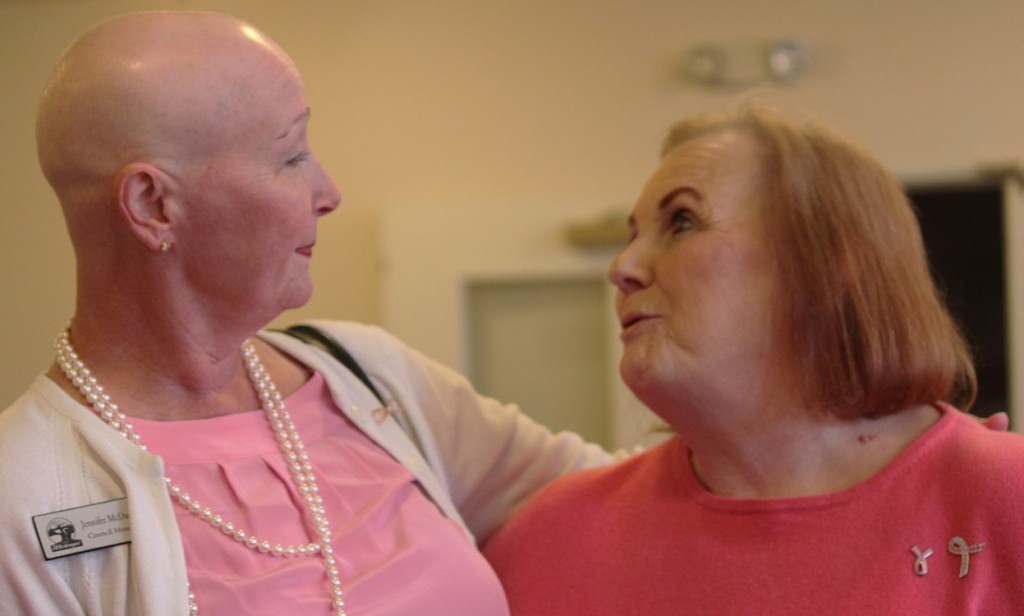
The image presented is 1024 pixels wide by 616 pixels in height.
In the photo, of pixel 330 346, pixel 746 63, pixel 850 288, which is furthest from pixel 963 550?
pixel 746 63

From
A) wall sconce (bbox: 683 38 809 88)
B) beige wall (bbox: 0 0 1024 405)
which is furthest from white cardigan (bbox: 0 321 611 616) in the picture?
wall sconce (bbox: 683 38 809 88)

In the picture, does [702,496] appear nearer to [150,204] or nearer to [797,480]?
[797,480]

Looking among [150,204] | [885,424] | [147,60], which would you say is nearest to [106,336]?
[150,204]

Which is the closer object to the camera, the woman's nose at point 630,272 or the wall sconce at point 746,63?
the woman's nose at point 630,272

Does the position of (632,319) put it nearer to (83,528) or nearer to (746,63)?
(83,528)

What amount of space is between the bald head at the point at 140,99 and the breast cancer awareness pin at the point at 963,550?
962 millimetres

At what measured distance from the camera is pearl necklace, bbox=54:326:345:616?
123 cm

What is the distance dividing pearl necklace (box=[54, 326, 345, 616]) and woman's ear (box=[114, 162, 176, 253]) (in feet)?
0.58

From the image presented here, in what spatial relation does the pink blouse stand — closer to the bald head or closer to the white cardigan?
the white cardigan

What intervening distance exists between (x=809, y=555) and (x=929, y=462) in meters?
0.19

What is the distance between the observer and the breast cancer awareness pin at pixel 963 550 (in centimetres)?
122

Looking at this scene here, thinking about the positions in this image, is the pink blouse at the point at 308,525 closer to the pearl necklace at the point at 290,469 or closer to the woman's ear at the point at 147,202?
the pearl necklace at the point at 290,469

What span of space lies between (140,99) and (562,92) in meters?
2.75

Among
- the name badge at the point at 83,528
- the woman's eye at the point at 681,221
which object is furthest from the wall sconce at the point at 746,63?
the name badge at the point at 83,528
